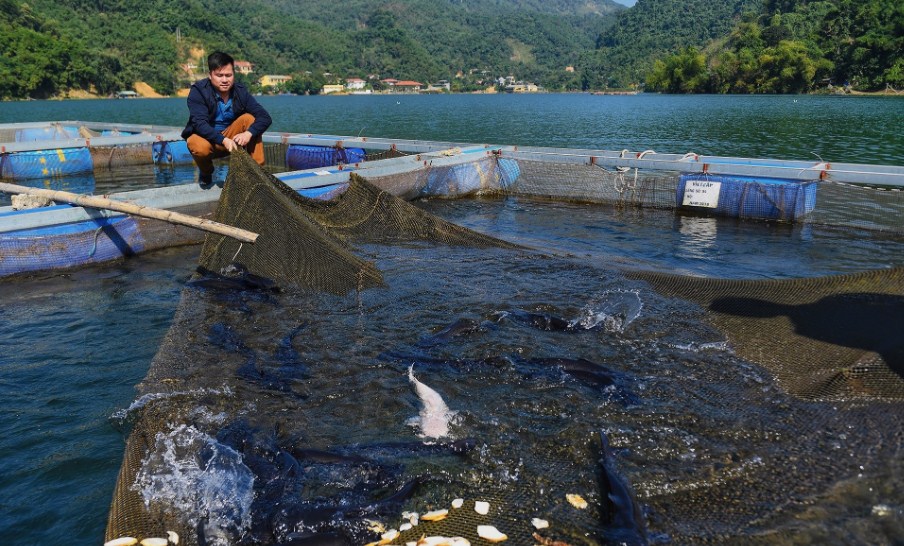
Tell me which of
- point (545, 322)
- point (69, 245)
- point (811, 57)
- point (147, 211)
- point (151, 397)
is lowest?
point (151, 397)

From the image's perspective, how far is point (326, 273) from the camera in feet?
27.0

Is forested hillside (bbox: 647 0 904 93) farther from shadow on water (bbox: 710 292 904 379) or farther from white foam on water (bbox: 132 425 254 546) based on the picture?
white foam on water (bbox: 132 425 254 546)

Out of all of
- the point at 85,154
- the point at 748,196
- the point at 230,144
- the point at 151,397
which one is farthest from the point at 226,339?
the point at 85,154

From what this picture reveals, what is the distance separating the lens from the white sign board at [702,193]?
13578 mm

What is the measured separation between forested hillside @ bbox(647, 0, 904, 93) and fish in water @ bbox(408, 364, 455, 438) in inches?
3834

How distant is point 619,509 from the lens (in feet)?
13.5

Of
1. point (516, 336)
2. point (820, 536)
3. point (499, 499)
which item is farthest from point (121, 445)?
point (820, 536)

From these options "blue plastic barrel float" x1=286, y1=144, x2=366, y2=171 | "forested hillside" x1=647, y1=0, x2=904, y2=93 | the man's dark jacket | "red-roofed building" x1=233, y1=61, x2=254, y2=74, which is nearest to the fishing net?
the man's dark jacket

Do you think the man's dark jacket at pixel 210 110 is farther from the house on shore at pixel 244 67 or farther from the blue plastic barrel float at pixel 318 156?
the house on shore at pixel 244 67

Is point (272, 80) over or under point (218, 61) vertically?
over

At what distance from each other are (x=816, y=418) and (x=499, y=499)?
2712mm

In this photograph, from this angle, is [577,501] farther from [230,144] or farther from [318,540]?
[230,144]

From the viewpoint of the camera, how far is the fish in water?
5.27 meters

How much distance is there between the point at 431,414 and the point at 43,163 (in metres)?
18.5
